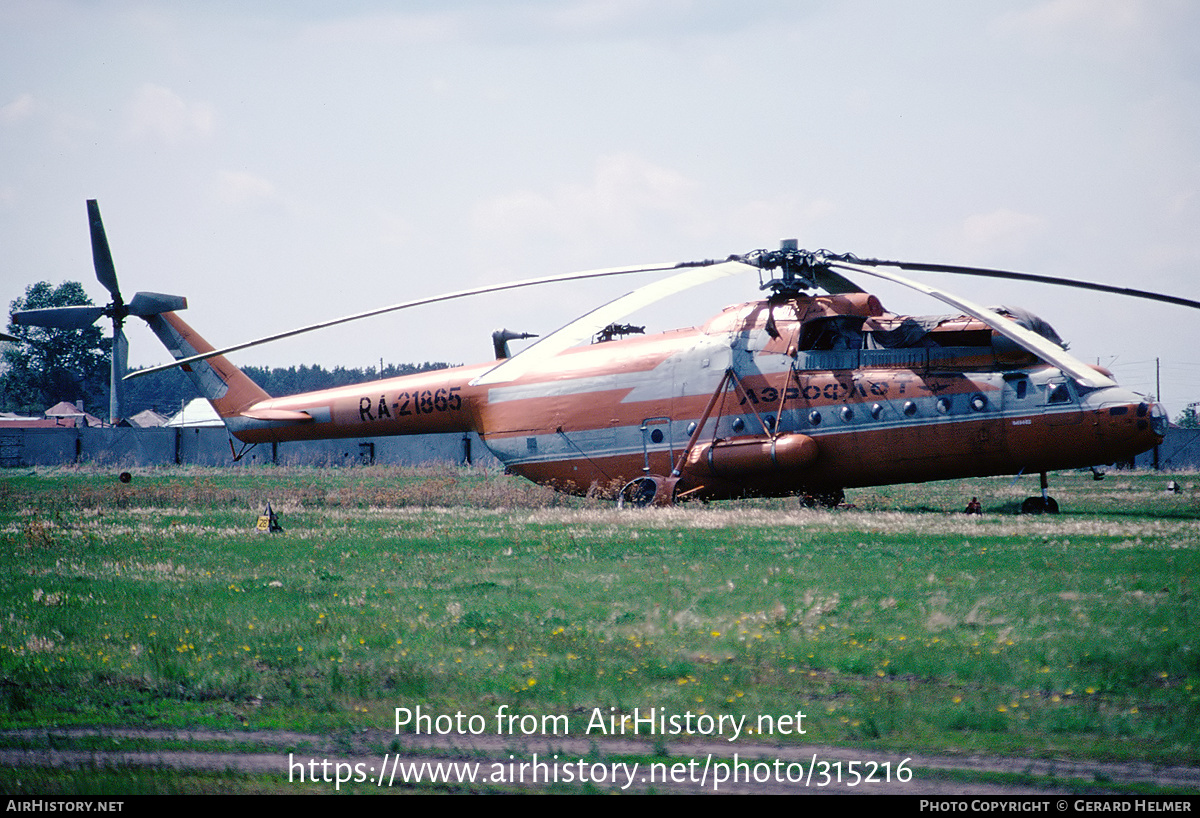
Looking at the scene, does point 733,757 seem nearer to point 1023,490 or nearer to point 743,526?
point 743,526

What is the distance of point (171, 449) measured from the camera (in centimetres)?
6225

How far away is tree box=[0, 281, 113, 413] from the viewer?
11425 cm

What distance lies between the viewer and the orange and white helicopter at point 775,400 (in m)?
19.5

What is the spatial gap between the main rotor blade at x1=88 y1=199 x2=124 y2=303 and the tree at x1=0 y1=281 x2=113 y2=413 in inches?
3843

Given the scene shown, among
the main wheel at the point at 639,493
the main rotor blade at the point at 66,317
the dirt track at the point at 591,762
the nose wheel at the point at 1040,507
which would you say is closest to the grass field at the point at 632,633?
the dirt track at the point at 591,762

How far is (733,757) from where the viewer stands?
6547mm

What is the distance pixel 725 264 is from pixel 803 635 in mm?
11382

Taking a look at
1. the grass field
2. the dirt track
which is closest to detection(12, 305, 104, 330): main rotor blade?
the grass field

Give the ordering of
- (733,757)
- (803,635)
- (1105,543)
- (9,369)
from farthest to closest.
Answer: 1. (9,369)
2. (1105,543)
3. (803,635)
4. (733,757)

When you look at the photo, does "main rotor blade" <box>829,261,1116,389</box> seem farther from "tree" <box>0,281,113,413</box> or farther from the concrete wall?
"tree" <box>0,281,113,413</box>

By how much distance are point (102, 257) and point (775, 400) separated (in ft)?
56.8

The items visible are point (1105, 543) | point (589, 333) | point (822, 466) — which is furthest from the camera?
point (822, 466)

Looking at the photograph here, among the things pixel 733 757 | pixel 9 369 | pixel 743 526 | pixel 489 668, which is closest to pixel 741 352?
pixel 743 526

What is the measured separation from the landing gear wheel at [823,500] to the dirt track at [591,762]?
55.9 feet
